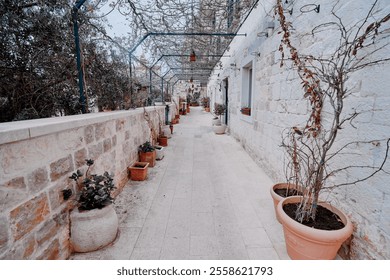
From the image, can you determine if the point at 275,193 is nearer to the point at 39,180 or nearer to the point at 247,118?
the point at 39,180

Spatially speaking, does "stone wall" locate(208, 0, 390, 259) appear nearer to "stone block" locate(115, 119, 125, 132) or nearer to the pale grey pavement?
the pale grey pavement

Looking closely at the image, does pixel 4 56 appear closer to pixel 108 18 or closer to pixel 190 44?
pixel 108 18

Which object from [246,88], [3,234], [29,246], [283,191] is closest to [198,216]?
[283,191]

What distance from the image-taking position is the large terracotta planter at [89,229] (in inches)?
59.5

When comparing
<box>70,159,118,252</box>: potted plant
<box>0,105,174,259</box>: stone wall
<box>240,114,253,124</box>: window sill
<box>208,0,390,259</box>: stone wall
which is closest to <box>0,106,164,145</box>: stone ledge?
<box>0,105,174,259</box>: stone wall

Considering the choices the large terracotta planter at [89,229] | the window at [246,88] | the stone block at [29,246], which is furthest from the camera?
the window at [246,88]

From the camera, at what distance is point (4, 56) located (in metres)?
2.02

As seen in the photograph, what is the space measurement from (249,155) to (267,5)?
2.82m

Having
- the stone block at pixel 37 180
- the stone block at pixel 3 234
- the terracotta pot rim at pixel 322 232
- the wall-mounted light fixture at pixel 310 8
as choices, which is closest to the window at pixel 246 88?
the wall-mounted light fixture at pixel 310 8

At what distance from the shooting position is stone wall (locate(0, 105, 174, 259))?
1.03 meters

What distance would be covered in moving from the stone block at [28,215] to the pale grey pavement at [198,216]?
518mm

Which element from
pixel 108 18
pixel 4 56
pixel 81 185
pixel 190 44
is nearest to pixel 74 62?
pixel 4 56

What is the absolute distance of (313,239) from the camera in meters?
1.30

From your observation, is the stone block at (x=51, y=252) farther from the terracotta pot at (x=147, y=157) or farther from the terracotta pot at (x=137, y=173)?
the terracotta pot at (x=147, y=157)
